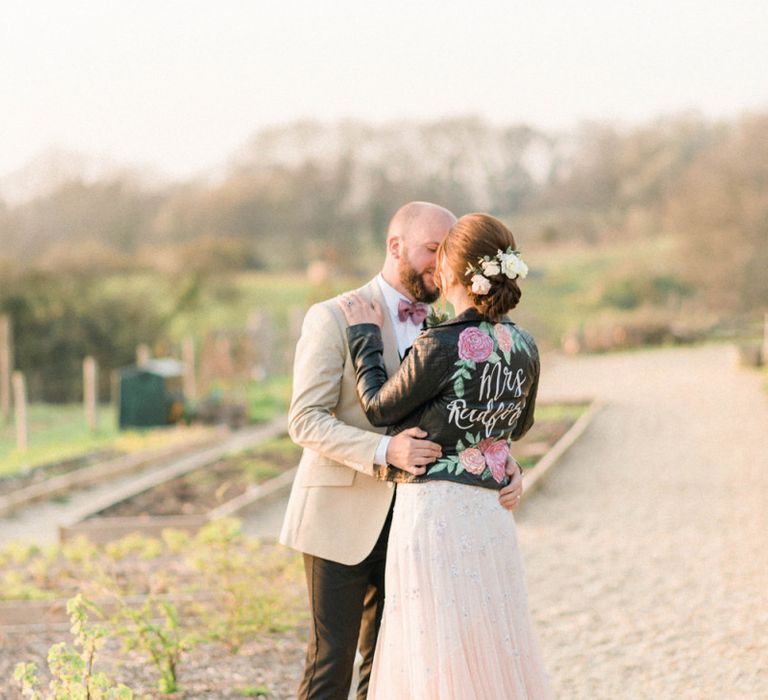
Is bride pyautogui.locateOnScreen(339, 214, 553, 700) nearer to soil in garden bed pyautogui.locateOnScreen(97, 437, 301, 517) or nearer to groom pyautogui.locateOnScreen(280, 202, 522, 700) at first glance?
groom pyautogui.locateOnScreen(280, 202, 522, 700)

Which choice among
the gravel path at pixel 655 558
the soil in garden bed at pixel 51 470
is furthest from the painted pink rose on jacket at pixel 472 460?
the soil in garden bed at pixel 51 470

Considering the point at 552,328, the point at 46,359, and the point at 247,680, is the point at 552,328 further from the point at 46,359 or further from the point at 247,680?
the point at 247,680

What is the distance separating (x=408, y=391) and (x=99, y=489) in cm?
915

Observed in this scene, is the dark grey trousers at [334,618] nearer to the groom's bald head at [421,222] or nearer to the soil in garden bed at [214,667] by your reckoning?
the groom's bald head at [421,222]

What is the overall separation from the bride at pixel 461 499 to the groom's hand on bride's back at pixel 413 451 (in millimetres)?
29

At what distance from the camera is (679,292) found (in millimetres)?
37125

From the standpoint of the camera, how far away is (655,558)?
7.15 m

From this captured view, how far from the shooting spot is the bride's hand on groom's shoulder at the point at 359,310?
10.1 ft

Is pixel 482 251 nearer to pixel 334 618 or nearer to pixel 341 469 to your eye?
pixel 341 469

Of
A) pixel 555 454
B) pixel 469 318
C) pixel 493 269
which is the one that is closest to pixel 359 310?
pixel 469 318

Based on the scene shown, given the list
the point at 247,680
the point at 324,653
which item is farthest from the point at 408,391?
the point at 247,680

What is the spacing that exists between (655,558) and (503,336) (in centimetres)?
472

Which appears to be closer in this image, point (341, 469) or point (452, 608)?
point (452, 608)

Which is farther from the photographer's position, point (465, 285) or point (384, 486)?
point (384, 486)
